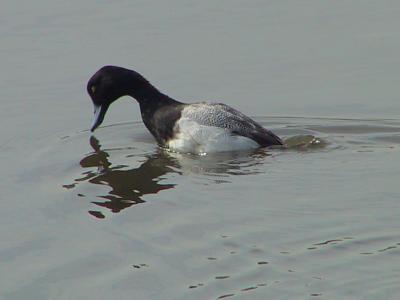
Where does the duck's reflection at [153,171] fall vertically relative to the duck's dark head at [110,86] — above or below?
below

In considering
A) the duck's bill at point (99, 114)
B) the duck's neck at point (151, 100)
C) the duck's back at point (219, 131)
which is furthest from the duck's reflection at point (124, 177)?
the duck's neck at point (151, 100)

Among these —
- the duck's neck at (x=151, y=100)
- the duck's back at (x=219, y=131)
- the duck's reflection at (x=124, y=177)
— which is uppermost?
the duck's neck at (x=151, y=100)

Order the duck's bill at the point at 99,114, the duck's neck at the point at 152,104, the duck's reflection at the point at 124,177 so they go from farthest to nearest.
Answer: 1. the duck's bill at the point at 99,114
2. the duck's neck at the point at 152,104
3. the duck's reflection at the point at 124,177

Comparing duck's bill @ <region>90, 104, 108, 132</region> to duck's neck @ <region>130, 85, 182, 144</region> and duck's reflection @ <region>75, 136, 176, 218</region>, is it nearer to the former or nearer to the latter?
duck's reflection @ <region>75, 136, 176, 218</region>

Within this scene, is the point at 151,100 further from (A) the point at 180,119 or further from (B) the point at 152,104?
(A) the point at 180,119

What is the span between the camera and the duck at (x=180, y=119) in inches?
499

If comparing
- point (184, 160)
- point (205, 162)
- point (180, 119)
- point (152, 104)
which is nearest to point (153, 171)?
point (184, 160)

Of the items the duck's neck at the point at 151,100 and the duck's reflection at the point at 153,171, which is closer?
the duck's reflection at the point at 153,171

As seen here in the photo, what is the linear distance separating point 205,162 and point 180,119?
0.68 metres

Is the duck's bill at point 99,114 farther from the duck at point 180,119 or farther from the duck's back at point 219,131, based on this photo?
the duck's back at point 219,131

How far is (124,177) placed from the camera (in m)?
12.1

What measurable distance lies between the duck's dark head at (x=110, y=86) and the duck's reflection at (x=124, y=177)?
0.38 meters

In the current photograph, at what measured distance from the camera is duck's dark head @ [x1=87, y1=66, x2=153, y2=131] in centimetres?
1327

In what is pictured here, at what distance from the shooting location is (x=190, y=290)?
862 cm
